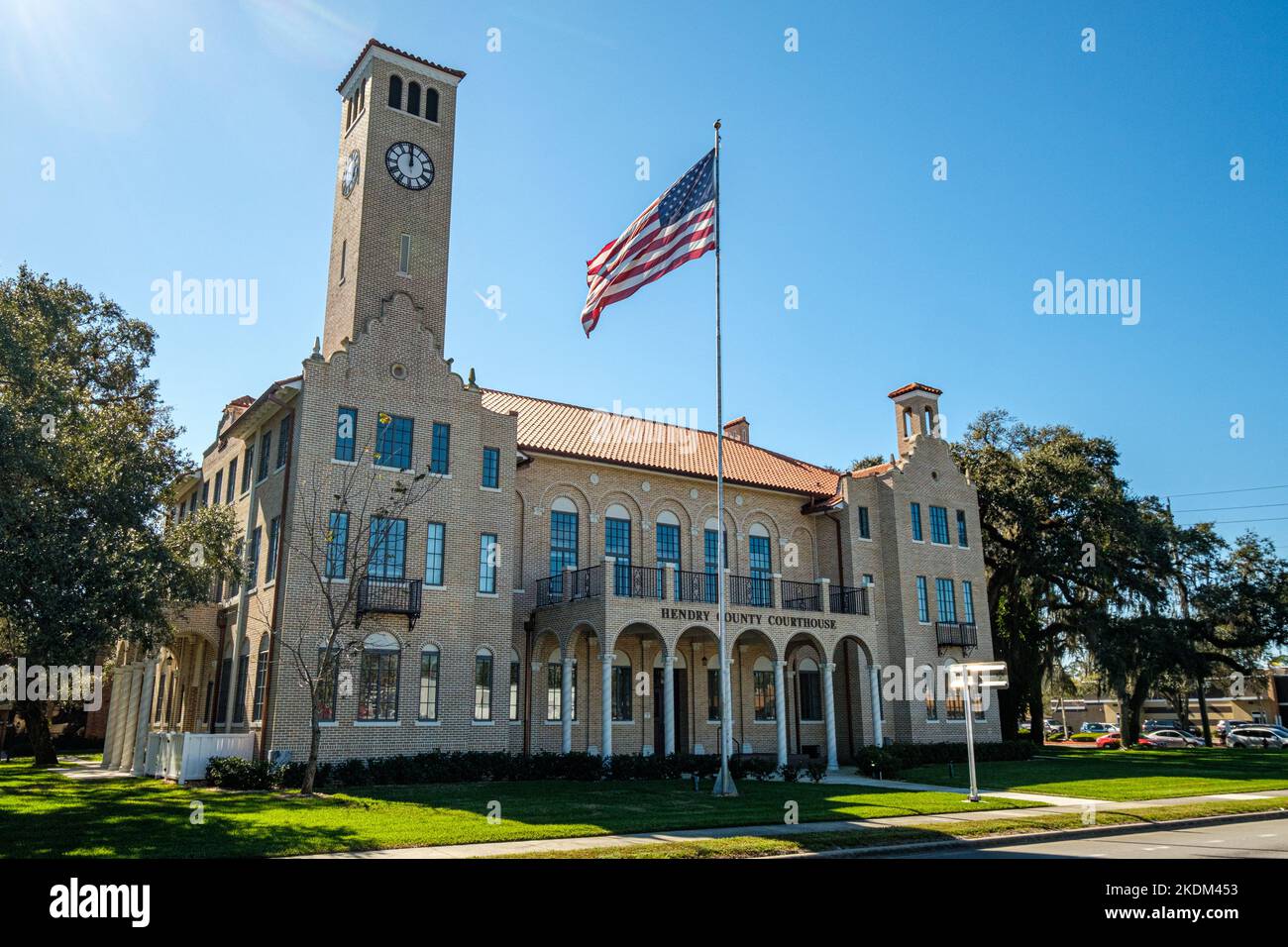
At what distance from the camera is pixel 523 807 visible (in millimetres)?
17984

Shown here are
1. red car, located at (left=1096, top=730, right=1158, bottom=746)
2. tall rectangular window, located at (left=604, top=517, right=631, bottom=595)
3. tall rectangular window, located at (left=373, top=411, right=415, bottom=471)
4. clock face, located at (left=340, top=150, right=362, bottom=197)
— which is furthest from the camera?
red car, located at (left=1096, top=730, right=1158, bottom=746)

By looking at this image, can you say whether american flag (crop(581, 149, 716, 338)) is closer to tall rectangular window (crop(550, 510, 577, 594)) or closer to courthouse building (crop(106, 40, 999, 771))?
courthouse building (crop(106, 40, 999, 771))

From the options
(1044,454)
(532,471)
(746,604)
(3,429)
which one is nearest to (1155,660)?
(1044,454)

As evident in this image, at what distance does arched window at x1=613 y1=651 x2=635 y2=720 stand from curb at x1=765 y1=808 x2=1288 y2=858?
16651mm

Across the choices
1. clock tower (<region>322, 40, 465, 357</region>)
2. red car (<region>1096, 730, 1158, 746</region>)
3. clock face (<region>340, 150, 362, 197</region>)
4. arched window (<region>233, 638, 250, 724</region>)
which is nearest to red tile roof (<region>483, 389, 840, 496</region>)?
clock tower (<region>322, 40, 465, 357</region>)

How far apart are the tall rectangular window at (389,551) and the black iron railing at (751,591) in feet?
34.1

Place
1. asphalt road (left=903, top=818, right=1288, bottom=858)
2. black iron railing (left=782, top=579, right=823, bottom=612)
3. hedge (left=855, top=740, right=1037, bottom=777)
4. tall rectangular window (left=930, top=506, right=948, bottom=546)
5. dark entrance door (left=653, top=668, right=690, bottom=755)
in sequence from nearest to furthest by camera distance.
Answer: asphalt road (left=903, top=818, right=1288, bottom=858), hedge (left=855, top=740, right=1037, bottom=777), dark entrance door (left=653, top=668, right=690, bottom=755), black iron railing (left=782, top=579, right=823, bottom=612), tall rectangular window (left=930, top=506, right=948, bottom=546)

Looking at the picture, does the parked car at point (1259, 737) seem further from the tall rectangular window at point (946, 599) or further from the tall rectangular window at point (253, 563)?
the tall rectangular window at point (253, 563)

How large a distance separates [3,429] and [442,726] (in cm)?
1298

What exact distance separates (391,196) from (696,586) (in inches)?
613

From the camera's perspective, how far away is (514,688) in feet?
94.3

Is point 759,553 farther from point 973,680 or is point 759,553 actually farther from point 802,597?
point 973,680

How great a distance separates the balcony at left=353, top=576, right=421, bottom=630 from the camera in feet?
81.6

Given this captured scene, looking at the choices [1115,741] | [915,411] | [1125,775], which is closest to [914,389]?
[915,411]
